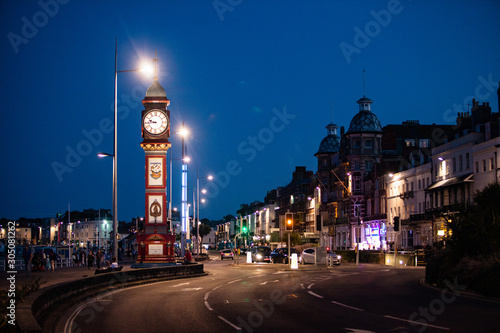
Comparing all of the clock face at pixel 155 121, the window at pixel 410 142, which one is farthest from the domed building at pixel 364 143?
the clock face at pixel 155 121

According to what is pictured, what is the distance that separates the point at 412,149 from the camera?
101125mm

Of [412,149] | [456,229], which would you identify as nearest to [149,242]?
[456,229]

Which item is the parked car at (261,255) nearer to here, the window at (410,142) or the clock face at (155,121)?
the clock face at (155,121)

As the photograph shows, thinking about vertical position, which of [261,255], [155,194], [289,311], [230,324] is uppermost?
[155,194]

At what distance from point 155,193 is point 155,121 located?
5954 mm

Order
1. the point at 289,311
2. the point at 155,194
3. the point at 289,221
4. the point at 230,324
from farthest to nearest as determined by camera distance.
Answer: the point at 155,194 < the point at 289,221 < the point at 289,311 < the point at 230,324

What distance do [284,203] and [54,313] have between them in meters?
141

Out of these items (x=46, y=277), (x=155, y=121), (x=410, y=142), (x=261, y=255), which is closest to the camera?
(x=46, y=277)

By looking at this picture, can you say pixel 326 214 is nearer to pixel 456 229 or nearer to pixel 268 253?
pixel 268 253

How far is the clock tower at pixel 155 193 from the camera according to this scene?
176ft

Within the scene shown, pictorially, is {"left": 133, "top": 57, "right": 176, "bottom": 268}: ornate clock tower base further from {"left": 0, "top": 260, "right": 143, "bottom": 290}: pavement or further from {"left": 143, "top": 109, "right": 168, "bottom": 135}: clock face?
{"left": 0, "top": 260, "right": 143, "bottom": 290}: pavement

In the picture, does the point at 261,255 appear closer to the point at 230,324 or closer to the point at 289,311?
the point at 289,311

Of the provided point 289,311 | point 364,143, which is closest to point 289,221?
point 289,311

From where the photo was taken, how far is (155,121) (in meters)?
55.4
